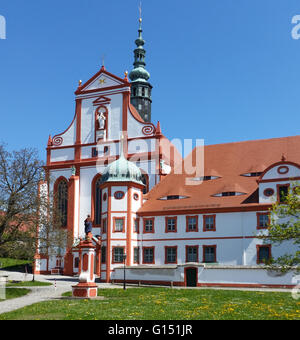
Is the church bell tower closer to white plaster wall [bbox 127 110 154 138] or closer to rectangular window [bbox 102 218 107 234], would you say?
white plaster wall [bbox 127 110 154 138]

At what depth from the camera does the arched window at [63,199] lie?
5175cm

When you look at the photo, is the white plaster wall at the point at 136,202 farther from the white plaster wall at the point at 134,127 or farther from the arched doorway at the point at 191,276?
the arched doorway at the point at 191,276

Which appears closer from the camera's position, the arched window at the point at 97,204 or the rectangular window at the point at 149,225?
the rectangular window at the point at 149,225

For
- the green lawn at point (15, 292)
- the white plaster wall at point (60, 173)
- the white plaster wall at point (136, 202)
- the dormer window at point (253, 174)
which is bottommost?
the green lawn at point (15, 292)

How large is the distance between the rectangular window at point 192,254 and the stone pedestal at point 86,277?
44.5 feet

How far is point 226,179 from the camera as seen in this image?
44.3 m

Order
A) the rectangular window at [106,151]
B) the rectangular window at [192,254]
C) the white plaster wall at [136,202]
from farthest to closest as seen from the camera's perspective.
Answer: the rectangular window at [106,151]
the white plaster wall at [136,202]
the rectangular window at [192,254]

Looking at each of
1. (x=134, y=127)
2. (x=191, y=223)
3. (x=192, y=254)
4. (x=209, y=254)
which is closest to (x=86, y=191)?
(x=134, y=127)

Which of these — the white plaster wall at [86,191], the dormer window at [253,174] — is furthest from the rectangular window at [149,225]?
the dormer window at [253,174]

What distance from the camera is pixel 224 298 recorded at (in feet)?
85.2

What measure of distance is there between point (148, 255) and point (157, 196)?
5672 mm

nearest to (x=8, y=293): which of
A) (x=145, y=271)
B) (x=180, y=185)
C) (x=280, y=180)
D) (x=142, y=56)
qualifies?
(x=145, y=271)

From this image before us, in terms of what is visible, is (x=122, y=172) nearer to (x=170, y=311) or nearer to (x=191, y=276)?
(x=191, y=276)
